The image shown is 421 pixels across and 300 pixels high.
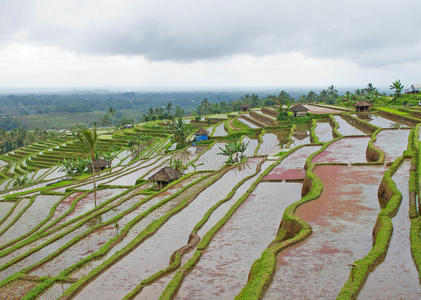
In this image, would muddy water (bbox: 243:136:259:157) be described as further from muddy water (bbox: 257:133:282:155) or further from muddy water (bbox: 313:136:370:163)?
muddy water (bbox: 313:136:370:163)

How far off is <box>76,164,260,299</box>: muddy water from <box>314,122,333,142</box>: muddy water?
17.2 metres

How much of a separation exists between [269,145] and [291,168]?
13091 millimetres

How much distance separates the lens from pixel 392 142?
23.0 meters

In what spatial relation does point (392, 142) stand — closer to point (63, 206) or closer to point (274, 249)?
point (274, 249)

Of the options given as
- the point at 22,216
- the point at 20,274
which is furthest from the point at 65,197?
the point at 20,274

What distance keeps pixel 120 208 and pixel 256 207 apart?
7798mm

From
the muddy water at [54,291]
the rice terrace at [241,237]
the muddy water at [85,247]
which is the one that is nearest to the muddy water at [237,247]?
the rice terrace at [241,237]

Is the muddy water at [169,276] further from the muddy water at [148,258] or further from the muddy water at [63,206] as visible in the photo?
the muddy water at [63,206]

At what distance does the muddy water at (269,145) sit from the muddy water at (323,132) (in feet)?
11.8

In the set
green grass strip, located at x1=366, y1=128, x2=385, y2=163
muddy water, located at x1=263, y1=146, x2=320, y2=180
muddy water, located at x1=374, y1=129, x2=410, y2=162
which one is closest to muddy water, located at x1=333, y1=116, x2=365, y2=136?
muddy water, located at x1=374, y1=129, x2=410, y2=162

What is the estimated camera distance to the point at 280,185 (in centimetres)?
1670

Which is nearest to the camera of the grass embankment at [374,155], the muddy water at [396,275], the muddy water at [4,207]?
the muddy water at [396,275]

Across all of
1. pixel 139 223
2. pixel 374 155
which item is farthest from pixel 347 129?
pixel 139 223

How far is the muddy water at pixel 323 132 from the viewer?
30320mm
